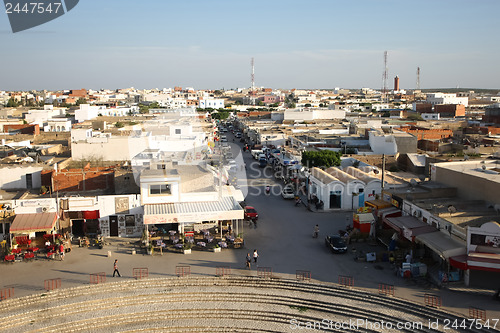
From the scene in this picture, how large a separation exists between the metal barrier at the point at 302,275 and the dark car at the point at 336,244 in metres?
2.00

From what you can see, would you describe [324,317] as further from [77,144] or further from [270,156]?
[270,156]

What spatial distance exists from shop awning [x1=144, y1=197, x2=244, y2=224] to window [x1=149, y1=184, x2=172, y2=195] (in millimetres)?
498

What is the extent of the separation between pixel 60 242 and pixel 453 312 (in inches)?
504

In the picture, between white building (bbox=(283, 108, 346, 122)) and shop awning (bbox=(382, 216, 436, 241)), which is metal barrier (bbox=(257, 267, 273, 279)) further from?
white building (bbox=(283, 108, 346, 122))

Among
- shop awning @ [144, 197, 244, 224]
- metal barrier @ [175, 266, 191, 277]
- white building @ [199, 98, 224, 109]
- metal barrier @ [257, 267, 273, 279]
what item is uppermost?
white building @ [199, 98, 224, 109]

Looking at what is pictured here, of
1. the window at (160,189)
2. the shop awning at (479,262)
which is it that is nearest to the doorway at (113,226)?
the window at (160,189)

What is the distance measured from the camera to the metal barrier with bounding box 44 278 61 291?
42.4 ft

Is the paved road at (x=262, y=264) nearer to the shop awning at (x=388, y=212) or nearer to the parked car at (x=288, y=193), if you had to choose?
the shop awning at (x=388, y=212)

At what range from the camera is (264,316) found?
40.2 feet

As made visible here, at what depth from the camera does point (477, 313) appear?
11.1 m

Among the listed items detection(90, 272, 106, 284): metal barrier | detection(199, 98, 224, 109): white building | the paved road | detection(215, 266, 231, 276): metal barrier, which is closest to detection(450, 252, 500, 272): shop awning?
the paved road

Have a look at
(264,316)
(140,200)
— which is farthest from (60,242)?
(264,316)
